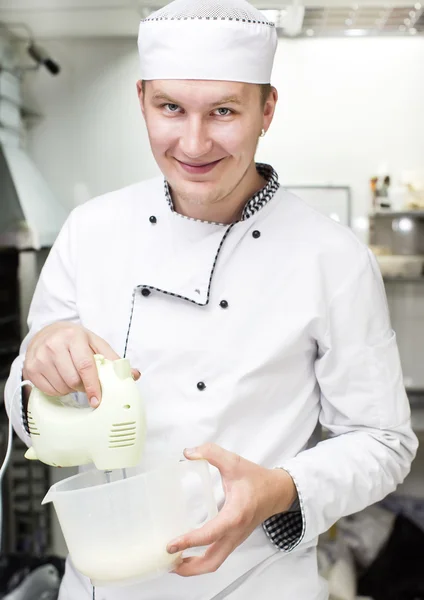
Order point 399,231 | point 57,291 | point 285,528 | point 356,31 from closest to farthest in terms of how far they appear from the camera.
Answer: point 285,528 < point 57,291 < point 356,31 < point 399,231

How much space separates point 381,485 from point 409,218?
3.55ft

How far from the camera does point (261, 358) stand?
125 cm

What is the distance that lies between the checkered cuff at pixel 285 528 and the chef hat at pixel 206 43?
631 millimetres

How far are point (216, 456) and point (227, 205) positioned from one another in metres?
0.45

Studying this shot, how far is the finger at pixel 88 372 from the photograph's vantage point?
101 cm

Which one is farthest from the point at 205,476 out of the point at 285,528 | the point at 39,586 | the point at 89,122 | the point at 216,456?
the point at 89,122

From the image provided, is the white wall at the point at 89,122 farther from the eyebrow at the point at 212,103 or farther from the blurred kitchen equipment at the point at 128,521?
the blurred kitchen equipment at the point at 128,521

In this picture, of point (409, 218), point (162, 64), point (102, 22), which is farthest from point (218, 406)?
point (102, 22)

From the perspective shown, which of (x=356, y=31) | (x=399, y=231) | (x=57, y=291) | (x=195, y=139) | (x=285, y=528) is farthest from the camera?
(x=399, y=231)

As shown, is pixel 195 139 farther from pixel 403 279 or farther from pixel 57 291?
pixel 403 279

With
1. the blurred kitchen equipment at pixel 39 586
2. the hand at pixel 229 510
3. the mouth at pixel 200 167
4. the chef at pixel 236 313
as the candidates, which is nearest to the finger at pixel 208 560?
the hand at pixel 229 510

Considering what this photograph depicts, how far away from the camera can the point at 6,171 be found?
2.20 metres

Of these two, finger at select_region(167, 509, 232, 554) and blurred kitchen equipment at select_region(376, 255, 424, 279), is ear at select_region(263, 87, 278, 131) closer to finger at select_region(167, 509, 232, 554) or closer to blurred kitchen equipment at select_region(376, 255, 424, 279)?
finger at select_region(167, 509, 232, 554)

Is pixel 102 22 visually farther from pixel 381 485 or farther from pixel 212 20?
pixel 381 485
